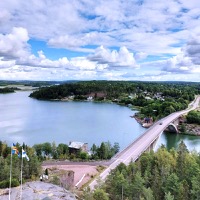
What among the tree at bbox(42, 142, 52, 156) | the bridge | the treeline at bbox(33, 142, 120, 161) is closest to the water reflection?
the bridge

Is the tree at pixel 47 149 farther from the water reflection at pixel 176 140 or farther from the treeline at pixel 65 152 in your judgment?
the water reflection at pixel 176 140

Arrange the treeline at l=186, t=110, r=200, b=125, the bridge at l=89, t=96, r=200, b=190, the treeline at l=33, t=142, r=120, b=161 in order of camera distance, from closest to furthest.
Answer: the bridge at l=89, t=96, r=200, b=190 < the treeline at l=33, t=142, r=120, b=161 < the treeline at l=186, t=110, r=200, b=125

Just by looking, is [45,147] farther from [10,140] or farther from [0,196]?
[0,196]

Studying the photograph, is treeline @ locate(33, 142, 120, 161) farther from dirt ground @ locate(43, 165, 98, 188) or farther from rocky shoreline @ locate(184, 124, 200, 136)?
rocky shoreline @ locate(184, 124, 200, 136)

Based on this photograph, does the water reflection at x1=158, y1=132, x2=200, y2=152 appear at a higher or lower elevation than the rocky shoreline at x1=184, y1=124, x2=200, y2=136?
lower

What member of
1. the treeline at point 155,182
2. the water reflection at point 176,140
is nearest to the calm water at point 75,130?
the water reflection at point 176,140

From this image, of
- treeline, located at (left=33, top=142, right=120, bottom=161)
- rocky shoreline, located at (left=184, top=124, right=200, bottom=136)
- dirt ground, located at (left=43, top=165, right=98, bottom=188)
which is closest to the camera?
dirt ground, located at (left=43, top=165, right=98, bottom=188)

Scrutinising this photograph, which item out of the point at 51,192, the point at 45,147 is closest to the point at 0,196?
the point at 51,192
